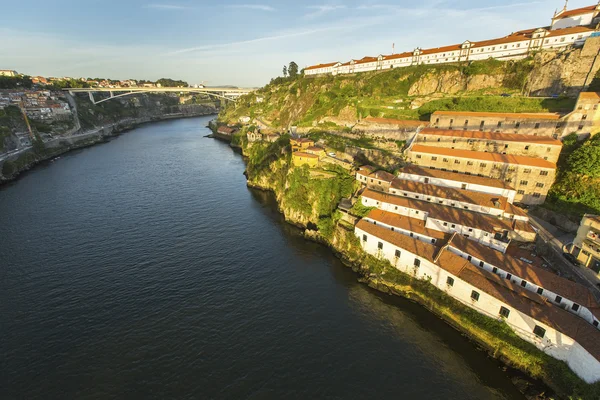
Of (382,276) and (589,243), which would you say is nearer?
(589,243)

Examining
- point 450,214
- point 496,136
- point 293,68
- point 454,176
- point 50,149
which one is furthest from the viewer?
point 293,68

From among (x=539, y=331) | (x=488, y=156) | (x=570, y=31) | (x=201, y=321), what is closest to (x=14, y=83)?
(x=201, y=321)

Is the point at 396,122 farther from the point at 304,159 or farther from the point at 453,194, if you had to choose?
the point at 453,194

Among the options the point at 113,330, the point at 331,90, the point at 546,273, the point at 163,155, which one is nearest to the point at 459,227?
the point at 546,273

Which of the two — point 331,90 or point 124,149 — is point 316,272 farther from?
point 124,149

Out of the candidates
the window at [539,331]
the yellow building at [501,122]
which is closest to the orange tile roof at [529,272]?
the window at [539,331]

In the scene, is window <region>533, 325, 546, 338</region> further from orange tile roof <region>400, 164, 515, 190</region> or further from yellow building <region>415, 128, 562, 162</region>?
yellow building <region>415, 128, 562, 162</region>
